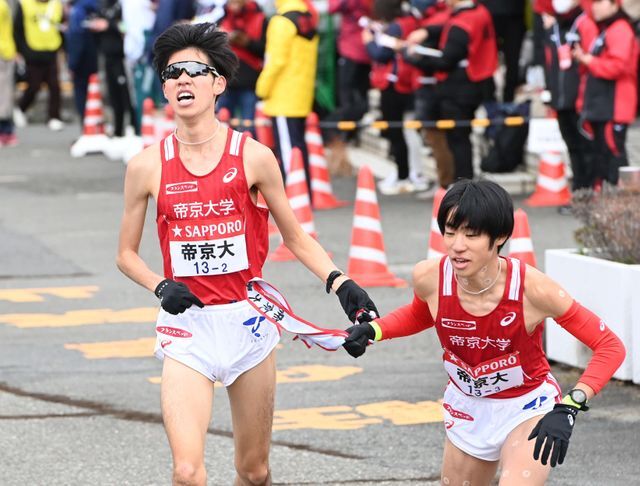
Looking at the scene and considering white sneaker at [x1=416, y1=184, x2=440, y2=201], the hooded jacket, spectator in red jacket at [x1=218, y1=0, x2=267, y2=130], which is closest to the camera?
the hooded jacket

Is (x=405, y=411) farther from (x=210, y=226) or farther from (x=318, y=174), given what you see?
(x=318, y=174)

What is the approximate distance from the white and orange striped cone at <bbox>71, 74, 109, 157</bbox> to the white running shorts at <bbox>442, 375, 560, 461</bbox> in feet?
57.3

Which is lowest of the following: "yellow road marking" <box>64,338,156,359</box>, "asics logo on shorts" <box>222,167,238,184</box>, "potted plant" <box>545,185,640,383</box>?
"yellow road marking" <box>64,338,156,359</box>

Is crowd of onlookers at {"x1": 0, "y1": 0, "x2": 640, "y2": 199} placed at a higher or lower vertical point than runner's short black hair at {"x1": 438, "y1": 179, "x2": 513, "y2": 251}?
lower

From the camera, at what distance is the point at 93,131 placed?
22875 millimetres

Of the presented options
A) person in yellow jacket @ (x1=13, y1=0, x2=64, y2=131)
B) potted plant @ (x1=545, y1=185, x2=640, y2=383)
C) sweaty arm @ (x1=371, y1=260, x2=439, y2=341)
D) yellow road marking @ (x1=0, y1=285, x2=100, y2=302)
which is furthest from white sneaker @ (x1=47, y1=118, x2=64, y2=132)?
sweaty arm @ (x1=371, y1=260, x2=439, y2=341)

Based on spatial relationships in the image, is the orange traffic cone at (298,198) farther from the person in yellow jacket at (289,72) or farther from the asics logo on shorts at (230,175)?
the asics logo on shorts at (230,175)

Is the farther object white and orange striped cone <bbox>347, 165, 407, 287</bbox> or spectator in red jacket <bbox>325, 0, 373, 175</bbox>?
spectator in red jacket <bbox>325, 0, 373, 175</bbox>

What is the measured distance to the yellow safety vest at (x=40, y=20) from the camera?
80.0ft

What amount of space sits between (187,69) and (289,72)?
940 centimetres

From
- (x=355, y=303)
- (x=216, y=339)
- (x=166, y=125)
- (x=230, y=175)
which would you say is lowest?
(x=166, y=125)

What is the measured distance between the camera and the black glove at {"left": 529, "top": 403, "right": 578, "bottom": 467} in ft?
16.3

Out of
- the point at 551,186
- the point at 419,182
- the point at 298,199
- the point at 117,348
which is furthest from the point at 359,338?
the point at 419,182

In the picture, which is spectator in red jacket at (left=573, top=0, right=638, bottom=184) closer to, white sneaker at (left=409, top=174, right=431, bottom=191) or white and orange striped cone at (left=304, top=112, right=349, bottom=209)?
white and orange striped cone at (left=304, top=112, right=349, bottom=209)
